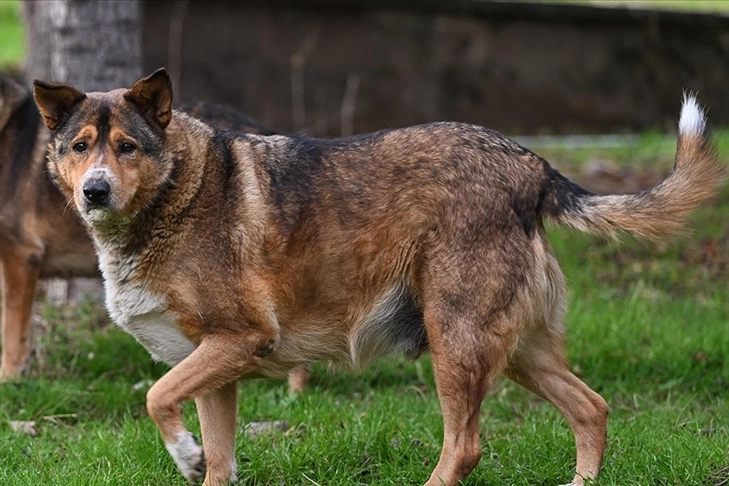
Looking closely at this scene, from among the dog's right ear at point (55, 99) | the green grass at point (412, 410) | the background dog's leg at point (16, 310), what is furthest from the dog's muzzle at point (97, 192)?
the background dog's leg at point (16, 310)

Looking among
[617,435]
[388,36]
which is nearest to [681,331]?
[617,435]

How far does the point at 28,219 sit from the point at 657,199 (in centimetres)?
409

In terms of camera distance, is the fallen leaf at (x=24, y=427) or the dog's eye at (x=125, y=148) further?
the fallen leaf at (x=24, y=427)

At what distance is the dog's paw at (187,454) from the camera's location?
4.82 m

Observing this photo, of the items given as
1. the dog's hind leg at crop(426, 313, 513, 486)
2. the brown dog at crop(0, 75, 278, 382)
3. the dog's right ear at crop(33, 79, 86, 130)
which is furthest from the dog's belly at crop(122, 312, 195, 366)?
the brown dog at crop(0, 75, 278, 382)

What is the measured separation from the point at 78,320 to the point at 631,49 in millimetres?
8135

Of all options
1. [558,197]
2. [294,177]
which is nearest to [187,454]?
[294,177]

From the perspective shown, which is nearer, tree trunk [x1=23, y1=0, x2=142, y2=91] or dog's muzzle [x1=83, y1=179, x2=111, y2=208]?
dog's muzzle [x1=83, y1=179, x2=111, y2=208]

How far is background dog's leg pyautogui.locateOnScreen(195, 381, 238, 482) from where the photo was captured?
5230mm

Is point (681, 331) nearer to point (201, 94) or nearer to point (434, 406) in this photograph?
point (434, 406)

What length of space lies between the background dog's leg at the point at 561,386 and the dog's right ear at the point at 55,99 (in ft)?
7.57

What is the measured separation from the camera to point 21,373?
22.8 ft

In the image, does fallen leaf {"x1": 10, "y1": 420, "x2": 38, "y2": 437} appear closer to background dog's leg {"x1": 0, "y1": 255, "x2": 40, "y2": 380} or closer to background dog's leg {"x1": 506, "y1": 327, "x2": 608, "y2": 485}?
background dog's leg {"x1": 0, "y1": 255, "x2": 40, "y2": 380}

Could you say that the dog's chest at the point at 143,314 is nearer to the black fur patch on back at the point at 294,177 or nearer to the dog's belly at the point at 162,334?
the dog's belly at the point at 162,334
